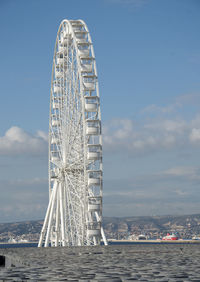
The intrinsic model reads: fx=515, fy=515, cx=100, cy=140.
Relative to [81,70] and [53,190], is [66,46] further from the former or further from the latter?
[53,190]

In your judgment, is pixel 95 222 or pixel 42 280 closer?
pixel 42 280

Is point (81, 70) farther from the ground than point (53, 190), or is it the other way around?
point (81, 70)

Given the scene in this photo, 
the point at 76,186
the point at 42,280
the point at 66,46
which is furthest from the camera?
the point at 66,46

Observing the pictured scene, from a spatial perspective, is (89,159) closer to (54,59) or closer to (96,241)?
(96,241)

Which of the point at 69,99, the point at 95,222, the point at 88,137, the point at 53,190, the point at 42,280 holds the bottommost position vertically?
the point at 42,280

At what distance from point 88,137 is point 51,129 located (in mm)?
12364

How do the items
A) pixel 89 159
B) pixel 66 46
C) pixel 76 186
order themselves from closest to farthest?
pixel 89 159 < pixel 76 186 < pixel 66 46

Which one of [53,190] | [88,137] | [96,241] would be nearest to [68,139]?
[88,137]

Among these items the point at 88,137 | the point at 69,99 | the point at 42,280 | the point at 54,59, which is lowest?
the point at 42,280

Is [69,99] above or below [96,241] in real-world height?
above

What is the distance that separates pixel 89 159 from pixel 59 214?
10.0 metres

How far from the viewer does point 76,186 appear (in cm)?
6081

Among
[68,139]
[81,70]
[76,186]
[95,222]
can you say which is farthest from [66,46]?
[95,222]

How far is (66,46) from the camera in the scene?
214 feet
